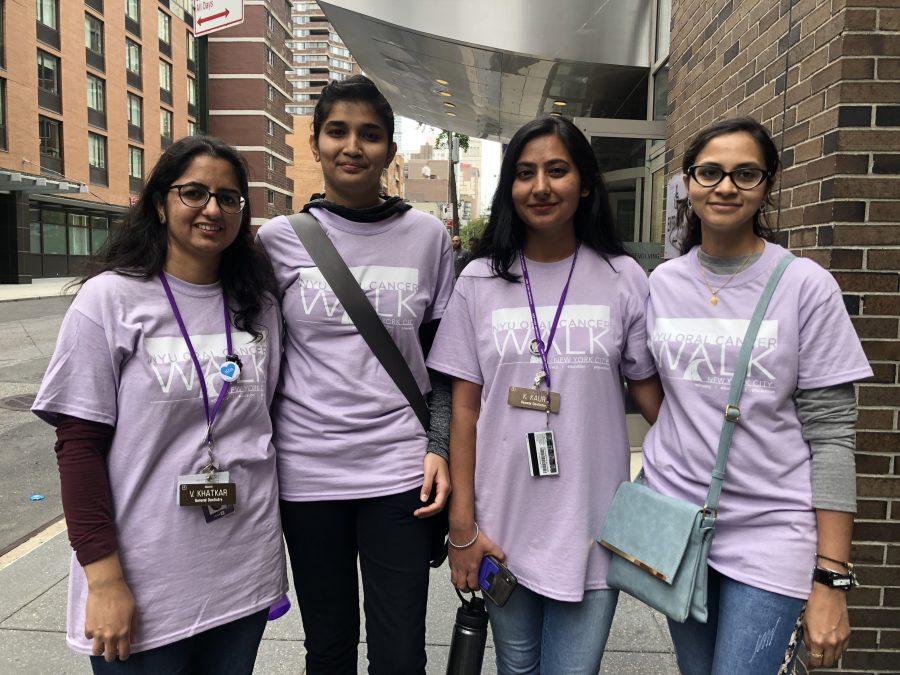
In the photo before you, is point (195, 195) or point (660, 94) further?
point (660, 94)

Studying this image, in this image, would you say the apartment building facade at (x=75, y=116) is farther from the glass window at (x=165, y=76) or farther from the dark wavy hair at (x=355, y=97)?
the dark wavy hair at (x=355, y=97)

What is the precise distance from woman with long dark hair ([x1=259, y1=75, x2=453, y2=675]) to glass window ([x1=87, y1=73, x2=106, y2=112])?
39813 millimetres

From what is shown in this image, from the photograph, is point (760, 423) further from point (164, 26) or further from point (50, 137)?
point (164, 26)

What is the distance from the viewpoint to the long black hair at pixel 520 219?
1913mm

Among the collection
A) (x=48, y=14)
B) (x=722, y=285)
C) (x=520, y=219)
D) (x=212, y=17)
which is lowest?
(x=722, y=285)

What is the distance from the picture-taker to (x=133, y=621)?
1617mm

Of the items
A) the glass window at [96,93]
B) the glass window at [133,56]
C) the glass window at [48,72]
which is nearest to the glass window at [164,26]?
the glass window at [133,56]

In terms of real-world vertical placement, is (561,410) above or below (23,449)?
above

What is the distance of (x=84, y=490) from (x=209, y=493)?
0.93ft

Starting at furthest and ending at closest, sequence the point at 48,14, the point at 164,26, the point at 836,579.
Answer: the point at 164,26 → the point at 48,14 → the point at 836,579

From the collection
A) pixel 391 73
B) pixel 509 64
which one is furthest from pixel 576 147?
pixel 391 73

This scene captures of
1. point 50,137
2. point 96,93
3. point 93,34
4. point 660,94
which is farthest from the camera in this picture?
point 96,93

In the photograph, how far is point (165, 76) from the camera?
4341cm

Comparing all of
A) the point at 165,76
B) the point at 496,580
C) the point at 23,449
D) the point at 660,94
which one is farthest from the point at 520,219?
the point at 165,76
